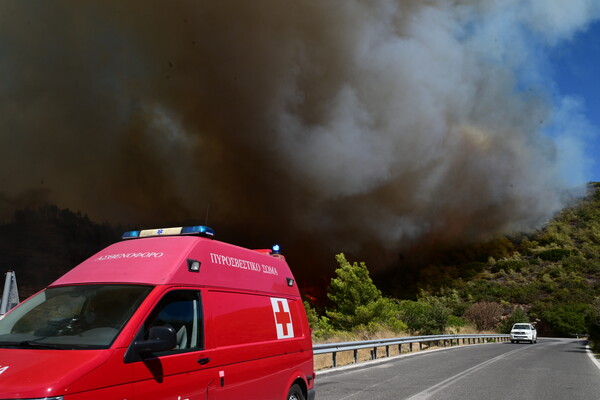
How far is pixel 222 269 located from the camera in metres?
4.17

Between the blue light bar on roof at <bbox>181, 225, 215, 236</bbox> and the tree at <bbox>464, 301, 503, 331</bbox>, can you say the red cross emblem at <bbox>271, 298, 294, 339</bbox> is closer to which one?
the blue light bar on roof at <bbox>181, 225, 215, 236</bbox>

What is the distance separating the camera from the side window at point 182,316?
3318mm

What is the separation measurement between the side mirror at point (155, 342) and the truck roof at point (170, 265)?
0.47 m

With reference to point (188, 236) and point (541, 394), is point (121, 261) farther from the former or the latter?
point (541, 394)

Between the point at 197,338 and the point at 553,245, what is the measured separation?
121514 millimetres

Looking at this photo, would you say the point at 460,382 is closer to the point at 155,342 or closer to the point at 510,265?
the point at 155,342

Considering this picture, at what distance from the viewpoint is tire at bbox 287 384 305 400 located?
16.2 feet

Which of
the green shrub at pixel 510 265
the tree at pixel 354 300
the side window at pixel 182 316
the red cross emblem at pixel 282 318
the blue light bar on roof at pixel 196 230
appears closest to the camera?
the side window at pixel 182 316

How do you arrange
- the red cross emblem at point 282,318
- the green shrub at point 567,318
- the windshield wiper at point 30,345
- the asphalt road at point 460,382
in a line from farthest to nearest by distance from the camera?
the green shrub at point 567,318, the asphalt road at point 460,382, the red cross emblem at point 282,318, the windshield wiper at point 30,345

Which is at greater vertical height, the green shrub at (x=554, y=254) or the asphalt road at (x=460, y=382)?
the green shrub at (x=554, y=254)

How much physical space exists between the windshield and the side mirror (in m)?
0.17

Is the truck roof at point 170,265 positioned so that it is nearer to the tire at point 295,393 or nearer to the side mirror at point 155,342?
the side mirror at point 155,342

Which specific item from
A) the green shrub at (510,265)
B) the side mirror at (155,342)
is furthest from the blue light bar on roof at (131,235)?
the green shrub at (510,265)

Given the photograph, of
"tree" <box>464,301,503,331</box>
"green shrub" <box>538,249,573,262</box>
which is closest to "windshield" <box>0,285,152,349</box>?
"tree" <box>464,301,503,331</box>
